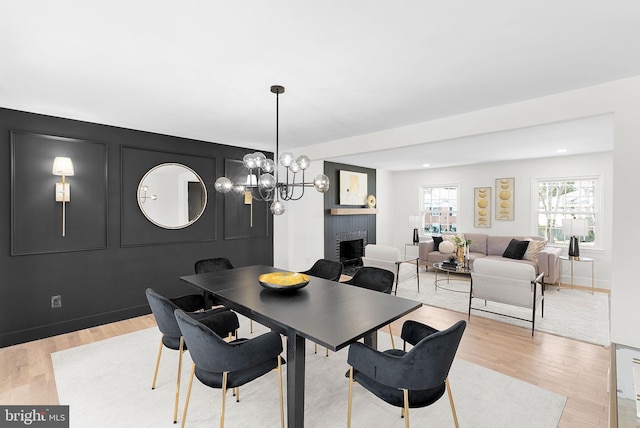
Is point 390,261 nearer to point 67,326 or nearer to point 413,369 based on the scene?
point 413,369

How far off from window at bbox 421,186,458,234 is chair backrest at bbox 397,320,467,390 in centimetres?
643

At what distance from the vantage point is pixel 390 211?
8445mm

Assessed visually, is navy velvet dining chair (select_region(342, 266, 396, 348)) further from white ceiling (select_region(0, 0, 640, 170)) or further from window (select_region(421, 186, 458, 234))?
window (select_region(421, 186, 458, 234))

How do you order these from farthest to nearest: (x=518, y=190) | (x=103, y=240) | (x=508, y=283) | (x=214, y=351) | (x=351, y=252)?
(x=351, y=252), (x=518, y=190), (x=103, y=240), (x=508, y=283), (x=214, y=351)

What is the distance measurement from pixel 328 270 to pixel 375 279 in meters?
0.69

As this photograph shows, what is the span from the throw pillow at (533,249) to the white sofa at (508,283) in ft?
6.34

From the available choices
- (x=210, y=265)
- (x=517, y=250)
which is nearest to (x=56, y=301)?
(x=210, y=265)

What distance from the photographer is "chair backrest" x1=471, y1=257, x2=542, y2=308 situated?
11.5 feet

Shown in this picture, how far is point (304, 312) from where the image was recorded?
208cm

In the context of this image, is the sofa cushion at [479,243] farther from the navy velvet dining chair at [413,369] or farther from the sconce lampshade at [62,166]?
the sconce lampshade at [62,166]

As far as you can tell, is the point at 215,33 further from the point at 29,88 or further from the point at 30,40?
the point at 29,88

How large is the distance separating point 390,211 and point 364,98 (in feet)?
19.0

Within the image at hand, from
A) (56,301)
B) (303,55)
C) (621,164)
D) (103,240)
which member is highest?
(303,55)

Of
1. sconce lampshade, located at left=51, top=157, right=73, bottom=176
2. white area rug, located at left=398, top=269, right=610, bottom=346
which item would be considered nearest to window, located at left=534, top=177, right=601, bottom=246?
white area rug, located at left=398, top=269, right=610, bottom=346
